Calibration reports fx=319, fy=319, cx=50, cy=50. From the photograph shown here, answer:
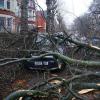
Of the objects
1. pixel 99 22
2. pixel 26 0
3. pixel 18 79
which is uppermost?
pixel 26 0

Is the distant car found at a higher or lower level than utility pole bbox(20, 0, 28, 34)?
lower

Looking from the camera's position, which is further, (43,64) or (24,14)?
(24,14)

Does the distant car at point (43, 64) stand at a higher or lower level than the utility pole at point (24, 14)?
lower

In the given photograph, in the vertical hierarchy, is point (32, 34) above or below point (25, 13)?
below

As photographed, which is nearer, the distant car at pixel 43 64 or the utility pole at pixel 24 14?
the distant car at pixel 43 64

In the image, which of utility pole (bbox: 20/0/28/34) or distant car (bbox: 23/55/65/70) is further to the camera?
utility pole (bbox: 20/0/28/34)

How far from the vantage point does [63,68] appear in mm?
10594

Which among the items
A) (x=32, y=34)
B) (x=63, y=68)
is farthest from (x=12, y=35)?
(x=63, y=68)

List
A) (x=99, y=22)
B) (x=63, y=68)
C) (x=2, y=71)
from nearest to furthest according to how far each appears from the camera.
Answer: (x=2, y=71), (x=63, y=68), (x=99, y=22)

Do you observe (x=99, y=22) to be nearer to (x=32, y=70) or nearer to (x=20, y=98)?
(x=32, y=70)

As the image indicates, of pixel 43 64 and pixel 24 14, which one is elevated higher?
pixel 24 14

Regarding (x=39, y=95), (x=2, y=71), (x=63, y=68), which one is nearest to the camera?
(x=39, y=95)

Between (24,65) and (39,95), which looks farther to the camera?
(24,65)

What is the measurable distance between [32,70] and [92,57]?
2.44 m
